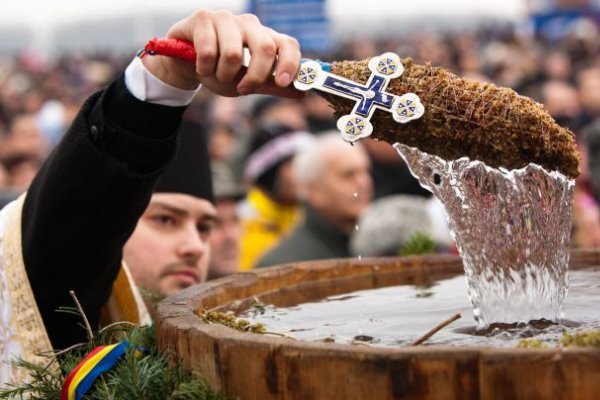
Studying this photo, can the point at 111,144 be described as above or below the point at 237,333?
above

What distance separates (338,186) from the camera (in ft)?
18.6

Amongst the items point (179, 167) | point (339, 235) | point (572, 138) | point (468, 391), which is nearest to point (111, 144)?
point (572, 138)

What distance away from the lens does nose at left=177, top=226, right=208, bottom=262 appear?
3.44 m

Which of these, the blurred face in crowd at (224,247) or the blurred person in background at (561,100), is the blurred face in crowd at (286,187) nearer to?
the blurred face in crowd at (224,247)

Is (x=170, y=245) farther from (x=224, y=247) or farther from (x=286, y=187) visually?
(x=286, y=187)

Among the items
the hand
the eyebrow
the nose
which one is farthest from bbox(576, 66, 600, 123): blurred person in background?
the hand

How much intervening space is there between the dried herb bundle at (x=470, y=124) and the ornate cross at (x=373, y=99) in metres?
0.02

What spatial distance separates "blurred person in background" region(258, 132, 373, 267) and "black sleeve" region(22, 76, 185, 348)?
9.69 feet

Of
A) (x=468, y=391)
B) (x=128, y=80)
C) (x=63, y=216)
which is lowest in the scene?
(x=468, y=391)

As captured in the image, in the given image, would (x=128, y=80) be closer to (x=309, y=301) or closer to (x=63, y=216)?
(x=63, y=216)

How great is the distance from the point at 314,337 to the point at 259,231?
4.57 meters

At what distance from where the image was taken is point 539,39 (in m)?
16.1

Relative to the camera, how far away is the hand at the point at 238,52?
84.1 inches

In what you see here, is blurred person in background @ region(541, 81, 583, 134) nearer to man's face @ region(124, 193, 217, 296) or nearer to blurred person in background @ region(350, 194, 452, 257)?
blurred person in background @ region(350, 194, 452, 257)
